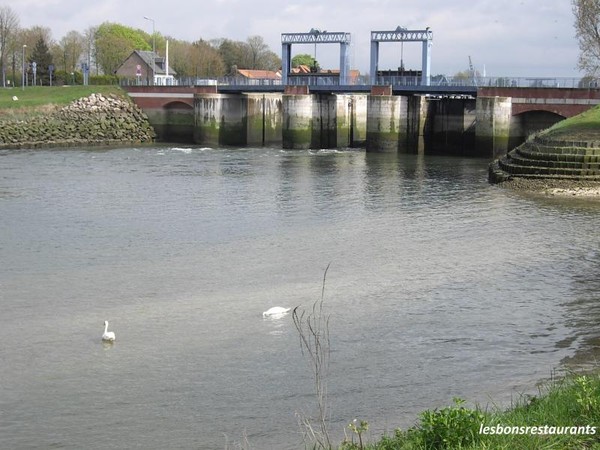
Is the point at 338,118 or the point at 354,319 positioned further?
the point at 338,118

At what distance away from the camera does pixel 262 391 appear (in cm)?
1569

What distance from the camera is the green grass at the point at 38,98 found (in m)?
74.6

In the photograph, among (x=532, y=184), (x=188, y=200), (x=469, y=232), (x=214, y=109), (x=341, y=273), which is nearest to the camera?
(x=341, y=273)

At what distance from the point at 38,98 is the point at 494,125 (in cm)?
4122

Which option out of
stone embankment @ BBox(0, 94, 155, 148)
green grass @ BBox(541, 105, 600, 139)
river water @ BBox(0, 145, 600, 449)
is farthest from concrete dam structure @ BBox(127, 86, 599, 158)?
river water @ BBox(0, 145, 600, 449)

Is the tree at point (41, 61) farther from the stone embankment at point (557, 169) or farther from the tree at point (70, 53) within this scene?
the stone embankment at point (557, 169)

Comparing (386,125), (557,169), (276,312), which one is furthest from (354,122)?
(276,312)

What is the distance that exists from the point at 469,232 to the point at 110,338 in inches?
673

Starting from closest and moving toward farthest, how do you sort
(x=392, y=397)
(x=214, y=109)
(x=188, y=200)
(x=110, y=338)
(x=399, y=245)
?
(x=392, y=397)
(x=110, y=338)
(x=399, y=245)
(x=188, y=200)
(x=214, y=109)

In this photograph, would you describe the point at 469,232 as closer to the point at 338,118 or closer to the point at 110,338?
the point at 110,338

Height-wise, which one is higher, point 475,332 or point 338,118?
point 338,118

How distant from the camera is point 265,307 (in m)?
21.1

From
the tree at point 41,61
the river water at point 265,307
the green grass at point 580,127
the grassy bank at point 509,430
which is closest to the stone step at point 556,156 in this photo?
the green grass at point 580,127

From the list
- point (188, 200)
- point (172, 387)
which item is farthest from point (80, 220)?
point (172, 387)
